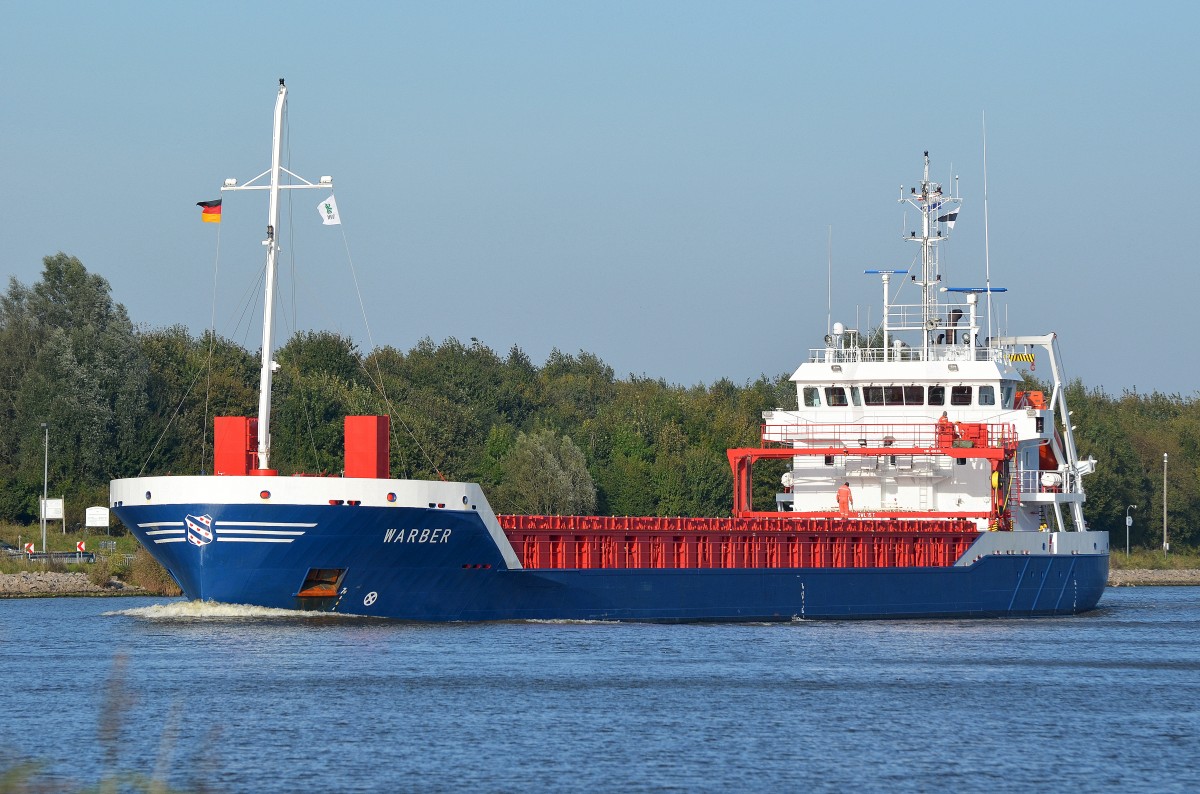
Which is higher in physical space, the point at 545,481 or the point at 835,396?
the point at 835,396

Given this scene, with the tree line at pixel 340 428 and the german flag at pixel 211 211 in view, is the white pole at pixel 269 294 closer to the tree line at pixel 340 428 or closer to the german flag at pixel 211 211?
the german flag at pixel 211 211

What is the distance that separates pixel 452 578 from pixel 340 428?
124ft

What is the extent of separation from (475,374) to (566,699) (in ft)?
234

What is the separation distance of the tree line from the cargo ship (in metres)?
19.1

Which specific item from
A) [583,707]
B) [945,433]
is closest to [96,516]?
[945,433]

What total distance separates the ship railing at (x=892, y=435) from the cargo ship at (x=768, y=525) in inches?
2.4

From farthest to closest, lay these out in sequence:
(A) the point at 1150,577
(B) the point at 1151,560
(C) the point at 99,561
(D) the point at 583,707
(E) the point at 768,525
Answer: (B) the point at 1151,560 < (A) the point at 1150,577 < (C) the point at 99,561 < (E) the point at 768,525 < (D) the point at 583,707

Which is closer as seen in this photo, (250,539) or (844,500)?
(250,539)

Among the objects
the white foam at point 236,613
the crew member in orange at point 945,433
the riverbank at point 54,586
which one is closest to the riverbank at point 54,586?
the riverbank at point 54,586

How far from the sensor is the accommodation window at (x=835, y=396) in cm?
4812

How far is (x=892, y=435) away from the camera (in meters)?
46.5

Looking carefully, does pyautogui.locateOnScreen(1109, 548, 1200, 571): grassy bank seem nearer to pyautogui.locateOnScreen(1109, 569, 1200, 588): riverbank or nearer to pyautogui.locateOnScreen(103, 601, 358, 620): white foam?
pyautogui.locateOnScreen(1109, 569, 1200, 588): riverbank

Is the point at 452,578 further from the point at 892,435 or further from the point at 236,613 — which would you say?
the point at 892,435

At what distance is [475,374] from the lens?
3858 inches
